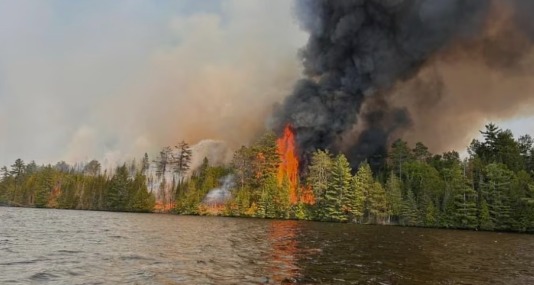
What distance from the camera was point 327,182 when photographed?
127 meters

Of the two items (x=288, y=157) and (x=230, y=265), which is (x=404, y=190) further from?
(x=230, y=265)

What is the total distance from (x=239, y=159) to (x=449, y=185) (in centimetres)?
8593

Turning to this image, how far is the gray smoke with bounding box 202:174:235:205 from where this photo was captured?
158 meters

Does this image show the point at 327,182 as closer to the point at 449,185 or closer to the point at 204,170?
the point at 449,185

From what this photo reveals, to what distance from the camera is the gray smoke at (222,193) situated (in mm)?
158000

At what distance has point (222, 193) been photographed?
166 meters

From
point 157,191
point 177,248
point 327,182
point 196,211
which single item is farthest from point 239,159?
point 177,248

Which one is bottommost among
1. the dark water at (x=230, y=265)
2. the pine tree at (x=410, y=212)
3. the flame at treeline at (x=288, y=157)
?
the dark water at (x=230, y=265)

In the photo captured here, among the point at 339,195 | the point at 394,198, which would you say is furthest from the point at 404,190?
the point at 339,195

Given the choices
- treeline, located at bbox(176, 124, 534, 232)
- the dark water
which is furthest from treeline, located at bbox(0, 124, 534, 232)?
the dark water

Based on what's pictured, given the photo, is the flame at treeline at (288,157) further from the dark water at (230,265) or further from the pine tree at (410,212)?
the dark water at (230,265)

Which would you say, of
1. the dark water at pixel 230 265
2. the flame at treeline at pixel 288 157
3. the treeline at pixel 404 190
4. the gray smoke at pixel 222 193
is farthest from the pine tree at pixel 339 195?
the dark water at pixel 230 265

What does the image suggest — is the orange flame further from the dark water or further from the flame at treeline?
the dark water

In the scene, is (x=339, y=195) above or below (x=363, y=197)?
above
